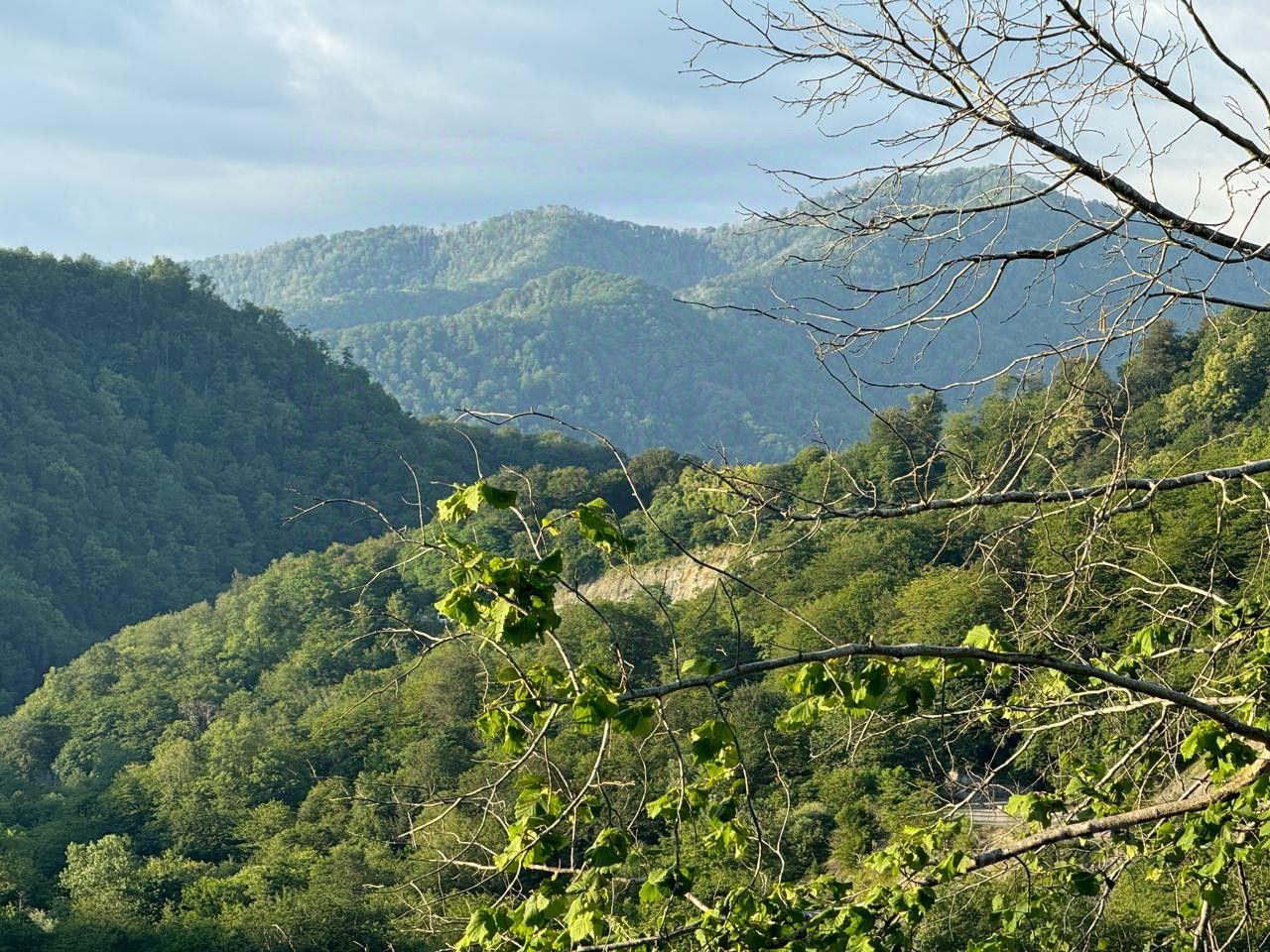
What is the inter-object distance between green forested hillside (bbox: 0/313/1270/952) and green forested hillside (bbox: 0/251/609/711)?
16.8 m

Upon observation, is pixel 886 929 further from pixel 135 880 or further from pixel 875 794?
pixel 135 880

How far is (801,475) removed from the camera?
4503 cm

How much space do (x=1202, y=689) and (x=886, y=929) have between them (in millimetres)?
1764

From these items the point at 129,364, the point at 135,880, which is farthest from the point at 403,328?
the point at 135,880

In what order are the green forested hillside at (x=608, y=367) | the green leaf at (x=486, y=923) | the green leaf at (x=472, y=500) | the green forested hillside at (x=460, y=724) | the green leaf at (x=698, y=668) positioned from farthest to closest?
1. the green forested hillside at (x=608, y=367)
2. the green forested hillside at (x=460, y=724)
3. the green leaf at (x=486, y=923)
4. the green leaf at (x=698, y=668)
5. the green leaf at (x=472, y=500)

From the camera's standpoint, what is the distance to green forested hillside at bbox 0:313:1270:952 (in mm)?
15531

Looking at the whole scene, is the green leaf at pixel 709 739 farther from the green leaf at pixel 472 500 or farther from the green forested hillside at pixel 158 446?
the green forested hillside at pixel 158 446

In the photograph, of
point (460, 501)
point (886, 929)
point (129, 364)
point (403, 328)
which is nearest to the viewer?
point (460, 501)

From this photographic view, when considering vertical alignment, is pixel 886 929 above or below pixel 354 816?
above

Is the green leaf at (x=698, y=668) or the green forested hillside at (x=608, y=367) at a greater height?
the green leaf at (x=698, y=668)

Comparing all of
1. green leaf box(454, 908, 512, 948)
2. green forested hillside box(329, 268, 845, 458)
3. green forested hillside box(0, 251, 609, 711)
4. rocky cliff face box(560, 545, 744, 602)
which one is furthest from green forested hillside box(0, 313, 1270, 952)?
green forested hillside box(329, 268, 845, 458)

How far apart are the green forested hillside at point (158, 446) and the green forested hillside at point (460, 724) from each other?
16762 mm

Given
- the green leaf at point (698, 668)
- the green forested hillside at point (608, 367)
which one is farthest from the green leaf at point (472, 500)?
the green forested hillside at point (608, 367)

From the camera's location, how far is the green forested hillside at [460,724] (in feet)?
51.0
